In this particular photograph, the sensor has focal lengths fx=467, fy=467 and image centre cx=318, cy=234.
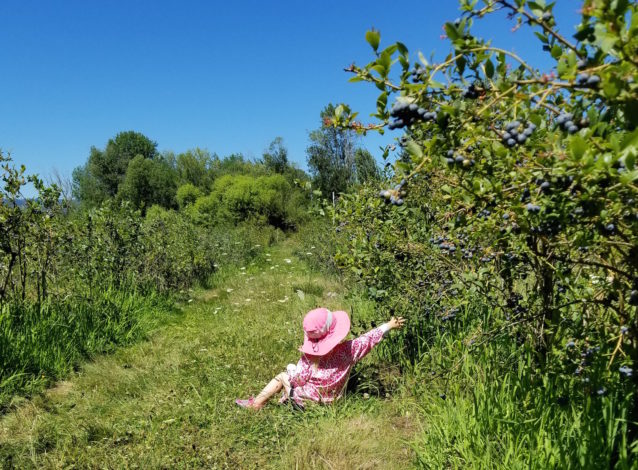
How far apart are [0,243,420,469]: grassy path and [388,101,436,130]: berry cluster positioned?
2140 millimetres

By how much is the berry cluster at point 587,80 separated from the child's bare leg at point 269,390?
2961mm

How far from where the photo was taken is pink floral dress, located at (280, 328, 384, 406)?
332cm

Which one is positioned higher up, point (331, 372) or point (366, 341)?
point (366, 341)

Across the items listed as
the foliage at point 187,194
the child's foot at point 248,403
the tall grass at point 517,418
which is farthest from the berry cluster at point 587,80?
the foliage at point 187,194

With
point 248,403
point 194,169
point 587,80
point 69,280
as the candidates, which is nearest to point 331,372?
point 248,403

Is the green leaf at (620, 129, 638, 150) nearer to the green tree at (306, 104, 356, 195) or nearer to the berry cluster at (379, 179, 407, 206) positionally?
the berry cluster at (379, 179, 407, 206)

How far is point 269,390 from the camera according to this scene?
351cm

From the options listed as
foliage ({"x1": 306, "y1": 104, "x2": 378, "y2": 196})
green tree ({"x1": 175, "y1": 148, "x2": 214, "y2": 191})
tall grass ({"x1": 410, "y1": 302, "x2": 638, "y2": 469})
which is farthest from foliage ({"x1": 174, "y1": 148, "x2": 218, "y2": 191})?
tall grass ({"x1": 410, "y1": 302, "x2": 638, "y2": 469})

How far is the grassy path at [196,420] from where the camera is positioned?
2842mm

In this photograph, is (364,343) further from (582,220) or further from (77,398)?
(77,398)

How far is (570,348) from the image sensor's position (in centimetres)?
217

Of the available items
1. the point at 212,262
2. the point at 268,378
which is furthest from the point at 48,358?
the point at 212,262

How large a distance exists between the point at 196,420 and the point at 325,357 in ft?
3.32

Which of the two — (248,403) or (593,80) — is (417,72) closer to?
(593,80)
